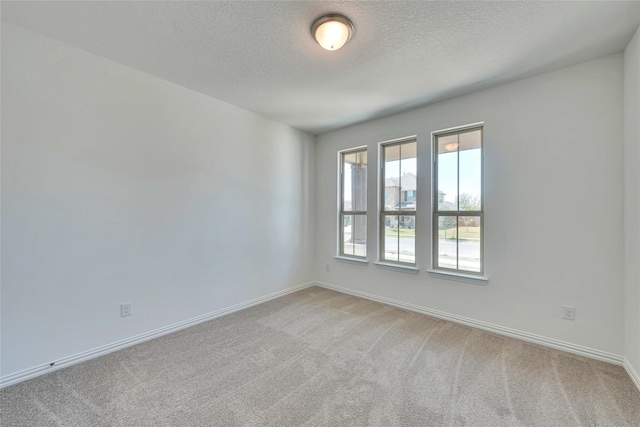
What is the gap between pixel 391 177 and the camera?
3650 millimetres

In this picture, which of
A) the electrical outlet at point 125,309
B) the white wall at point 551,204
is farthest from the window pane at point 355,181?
the electrical outlet at point 125,309

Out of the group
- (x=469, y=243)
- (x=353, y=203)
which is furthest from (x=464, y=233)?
(x=353, y=203)

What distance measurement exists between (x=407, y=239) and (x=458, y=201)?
0.80 m

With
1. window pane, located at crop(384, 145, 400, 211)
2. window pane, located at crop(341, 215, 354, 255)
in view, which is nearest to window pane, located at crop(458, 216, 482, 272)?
window pane, located at crop(384, 145, 400, 211)

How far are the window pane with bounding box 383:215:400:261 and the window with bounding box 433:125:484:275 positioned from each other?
1.77 feet

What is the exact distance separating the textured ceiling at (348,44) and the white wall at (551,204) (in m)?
0.25

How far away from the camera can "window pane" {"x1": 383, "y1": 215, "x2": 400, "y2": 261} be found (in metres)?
3.60

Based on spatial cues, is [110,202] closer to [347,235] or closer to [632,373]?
[347,235]

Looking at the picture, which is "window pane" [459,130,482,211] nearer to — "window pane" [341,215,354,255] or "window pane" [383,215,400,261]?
"window pane" [383,215,400,261]

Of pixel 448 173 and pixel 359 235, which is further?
pixel 359 235

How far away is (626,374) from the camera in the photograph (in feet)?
6.53

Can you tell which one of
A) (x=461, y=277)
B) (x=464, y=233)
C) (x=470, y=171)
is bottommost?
(x=461, y=277)

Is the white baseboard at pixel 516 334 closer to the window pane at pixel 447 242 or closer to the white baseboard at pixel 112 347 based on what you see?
the window pane at pixel 447 242

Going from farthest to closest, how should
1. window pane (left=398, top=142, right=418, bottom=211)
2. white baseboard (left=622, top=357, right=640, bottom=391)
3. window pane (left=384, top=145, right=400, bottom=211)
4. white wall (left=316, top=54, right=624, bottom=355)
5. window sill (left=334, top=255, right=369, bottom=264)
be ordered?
window sill (left=334, top=255, right=369, bottom=264) < window pane (left=384, top=145, right=400, bottom=211) < window pane (left=398, top=142, right=418, bottom=211) < white wall (left=316, top=54, right=624, bottom=355) < white baseboard (left=622, top=357, right=640, bottom=391)
